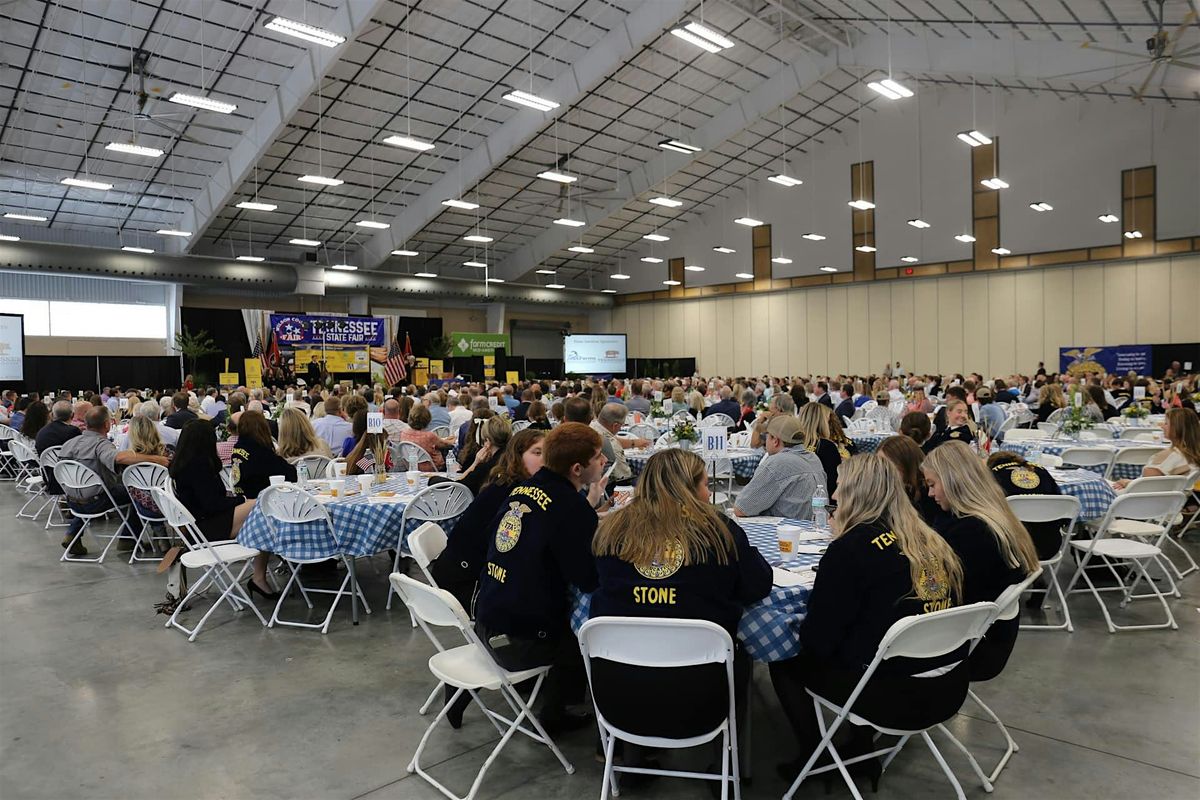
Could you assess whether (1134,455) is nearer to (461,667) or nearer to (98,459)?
(461,667)

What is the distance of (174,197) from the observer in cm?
1998

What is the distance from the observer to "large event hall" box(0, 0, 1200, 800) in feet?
9.42

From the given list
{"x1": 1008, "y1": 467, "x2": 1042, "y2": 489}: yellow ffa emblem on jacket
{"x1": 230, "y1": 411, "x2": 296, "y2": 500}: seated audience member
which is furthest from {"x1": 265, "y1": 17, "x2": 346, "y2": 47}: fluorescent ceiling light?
{"x1": 1008, "y1": 467, "x2": 1042, "y2": 489}: yellow ffa emblem on jacket

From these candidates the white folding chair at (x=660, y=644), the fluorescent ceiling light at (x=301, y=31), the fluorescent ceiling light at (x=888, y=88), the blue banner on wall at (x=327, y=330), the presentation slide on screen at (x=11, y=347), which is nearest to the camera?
the white folding chair at (x=660, y=644)

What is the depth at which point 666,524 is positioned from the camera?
259cm

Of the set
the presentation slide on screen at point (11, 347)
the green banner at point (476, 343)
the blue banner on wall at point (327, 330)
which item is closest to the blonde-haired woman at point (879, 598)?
the blue banner on wall at point (327, 330)

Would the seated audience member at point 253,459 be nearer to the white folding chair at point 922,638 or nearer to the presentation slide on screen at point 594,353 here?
the white folding chair at point 922,638

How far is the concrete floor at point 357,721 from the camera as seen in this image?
9.77ft

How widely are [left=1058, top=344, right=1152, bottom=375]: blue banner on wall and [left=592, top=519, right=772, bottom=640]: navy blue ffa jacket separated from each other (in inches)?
848

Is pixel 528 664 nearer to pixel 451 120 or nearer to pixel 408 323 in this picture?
pixel 451 120

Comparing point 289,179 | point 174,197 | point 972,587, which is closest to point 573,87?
point 289,179

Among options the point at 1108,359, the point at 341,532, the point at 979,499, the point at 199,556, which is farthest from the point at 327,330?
the point at 979,499

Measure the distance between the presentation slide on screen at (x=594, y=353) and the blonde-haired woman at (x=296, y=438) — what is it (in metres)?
24.1

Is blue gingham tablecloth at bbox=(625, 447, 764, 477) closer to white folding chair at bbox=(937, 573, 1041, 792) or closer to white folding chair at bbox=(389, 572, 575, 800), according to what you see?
white folding chair at bbox=(937, 573, 1041, 792)
